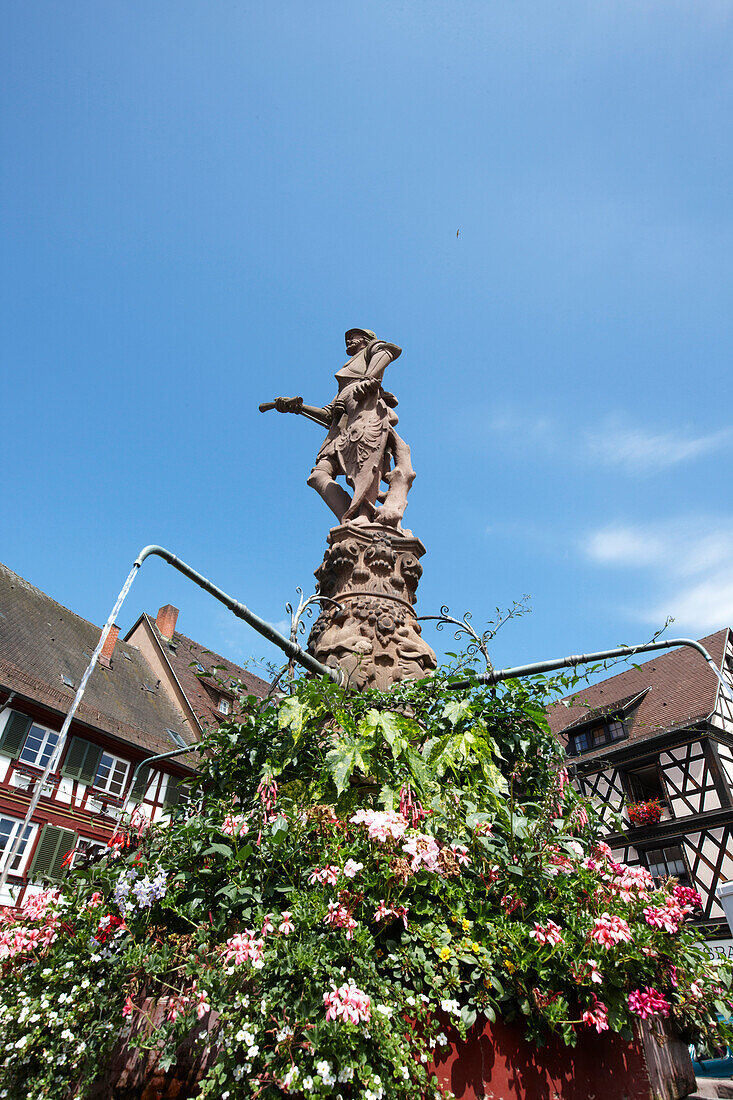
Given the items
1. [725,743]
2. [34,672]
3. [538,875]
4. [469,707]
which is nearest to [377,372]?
[469,707]

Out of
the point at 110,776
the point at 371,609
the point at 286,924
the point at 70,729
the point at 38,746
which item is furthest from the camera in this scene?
the point at 110,776

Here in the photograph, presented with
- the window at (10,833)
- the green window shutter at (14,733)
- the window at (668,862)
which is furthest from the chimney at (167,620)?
the window at (668,862)

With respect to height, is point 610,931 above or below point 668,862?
below

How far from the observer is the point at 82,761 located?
15391mm

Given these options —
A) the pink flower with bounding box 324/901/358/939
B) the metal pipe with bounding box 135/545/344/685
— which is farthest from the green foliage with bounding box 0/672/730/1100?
the metal pipe with bounding box 135/545/344/685

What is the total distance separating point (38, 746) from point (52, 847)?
2.21m

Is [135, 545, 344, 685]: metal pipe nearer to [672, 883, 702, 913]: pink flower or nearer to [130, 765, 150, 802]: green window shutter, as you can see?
[672, 883, 702, 913]: pink flower

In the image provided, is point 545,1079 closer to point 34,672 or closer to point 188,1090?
point 188,1090

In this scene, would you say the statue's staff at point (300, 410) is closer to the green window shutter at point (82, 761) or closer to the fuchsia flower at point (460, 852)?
the fuchsia flower at point (460, 852)

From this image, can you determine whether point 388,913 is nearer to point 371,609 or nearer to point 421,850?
point 421,850

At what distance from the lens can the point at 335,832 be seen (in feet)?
8.29

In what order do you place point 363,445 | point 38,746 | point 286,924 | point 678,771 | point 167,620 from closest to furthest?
point 286,924
point 363,445
point 38,746
point 678,771
point 167,620

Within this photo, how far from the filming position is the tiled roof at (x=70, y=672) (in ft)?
50.9

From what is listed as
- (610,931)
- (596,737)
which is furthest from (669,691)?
(610,931)
